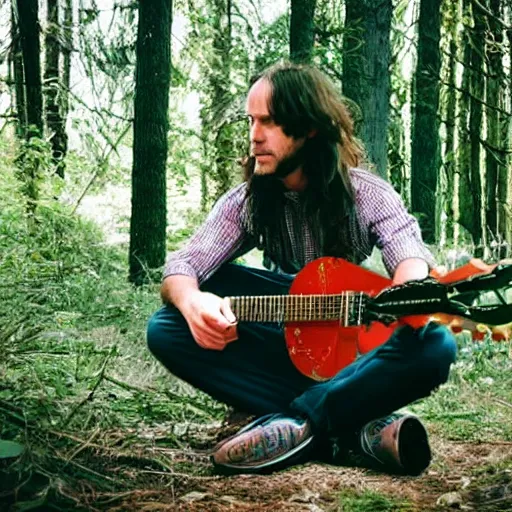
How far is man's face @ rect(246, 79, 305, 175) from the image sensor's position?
3408 millimetres

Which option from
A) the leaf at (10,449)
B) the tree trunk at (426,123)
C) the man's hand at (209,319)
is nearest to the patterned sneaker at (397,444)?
the man's hand at (209,319)

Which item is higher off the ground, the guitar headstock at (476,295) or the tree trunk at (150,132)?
the tree trunk at (150,132)

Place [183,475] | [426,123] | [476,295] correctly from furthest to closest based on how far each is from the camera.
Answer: [426,123] → [183,475] → [476,295]

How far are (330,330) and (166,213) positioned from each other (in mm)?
4987

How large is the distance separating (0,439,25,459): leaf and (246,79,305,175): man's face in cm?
120

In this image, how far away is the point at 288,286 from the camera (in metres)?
3.62

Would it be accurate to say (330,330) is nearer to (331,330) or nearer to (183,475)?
(331,330)

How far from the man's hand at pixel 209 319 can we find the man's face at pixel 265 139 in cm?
50

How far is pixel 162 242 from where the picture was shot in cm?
810

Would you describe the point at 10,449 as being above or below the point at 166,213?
below

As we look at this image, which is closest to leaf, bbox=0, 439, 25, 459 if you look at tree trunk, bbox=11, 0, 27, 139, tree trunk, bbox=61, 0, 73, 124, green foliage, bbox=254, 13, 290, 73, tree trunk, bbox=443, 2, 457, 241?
tree trunk, bbox=11, 0, 27, 139

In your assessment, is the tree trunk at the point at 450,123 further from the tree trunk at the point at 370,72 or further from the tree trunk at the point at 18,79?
the tree trunk at the point at 18,79

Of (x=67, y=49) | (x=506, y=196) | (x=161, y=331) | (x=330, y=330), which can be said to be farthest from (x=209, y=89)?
(x=330, y=330)

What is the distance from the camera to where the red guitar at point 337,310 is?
274 centimetres
